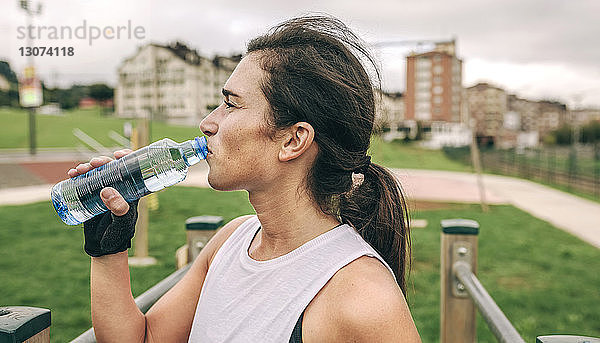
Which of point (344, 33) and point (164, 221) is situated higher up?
point (344, 33)

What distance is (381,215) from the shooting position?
1.33 meters

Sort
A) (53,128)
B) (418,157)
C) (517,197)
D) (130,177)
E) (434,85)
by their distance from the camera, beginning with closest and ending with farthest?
1. (130,177)
2. (434,85)
3. (517,197)
4. (418,157)
5. (53,128)

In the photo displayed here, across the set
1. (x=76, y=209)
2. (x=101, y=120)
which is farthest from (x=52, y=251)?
(x=101, y=120)

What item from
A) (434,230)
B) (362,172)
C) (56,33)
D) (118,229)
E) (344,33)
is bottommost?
(434,230)

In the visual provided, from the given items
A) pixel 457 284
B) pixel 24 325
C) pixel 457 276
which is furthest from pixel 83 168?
pixel 457 284

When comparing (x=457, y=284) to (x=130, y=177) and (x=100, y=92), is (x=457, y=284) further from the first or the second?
(x=100, y=92)

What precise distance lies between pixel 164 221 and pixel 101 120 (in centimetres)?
3560

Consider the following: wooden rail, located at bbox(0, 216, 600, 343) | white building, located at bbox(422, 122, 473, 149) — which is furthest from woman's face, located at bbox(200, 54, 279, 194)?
white building, located at bbox(422, 122, 473, 149)

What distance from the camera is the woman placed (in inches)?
42.7

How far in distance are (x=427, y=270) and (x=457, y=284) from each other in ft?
10.8

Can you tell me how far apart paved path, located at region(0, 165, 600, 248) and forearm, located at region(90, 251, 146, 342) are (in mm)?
5354

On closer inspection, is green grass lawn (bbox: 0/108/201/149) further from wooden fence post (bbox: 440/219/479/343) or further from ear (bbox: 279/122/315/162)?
ear (bbox: 279/122/315/162)

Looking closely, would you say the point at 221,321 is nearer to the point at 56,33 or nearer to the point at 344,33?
the point at 344,33

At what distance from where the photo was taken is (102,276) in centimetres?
120
